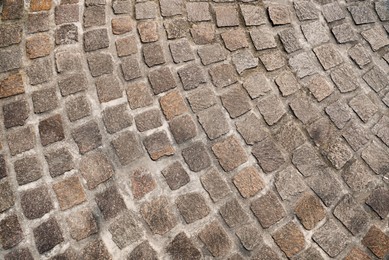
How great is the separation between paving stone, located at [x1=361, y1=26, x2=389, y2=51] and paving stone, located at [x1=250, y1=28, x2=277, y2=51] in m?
0.90

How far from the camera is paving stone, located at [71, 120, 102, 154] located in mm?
2984

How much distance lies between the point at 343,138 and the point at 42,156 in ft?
7.96

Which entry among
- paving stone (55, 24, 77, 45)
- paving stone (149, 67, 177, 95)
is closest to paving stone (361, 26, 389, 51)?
paving stone (149, 67, 177, 95)

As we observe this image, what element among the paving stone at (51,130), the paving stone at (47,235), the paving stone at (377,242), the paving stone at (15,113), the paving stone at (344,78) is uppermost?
the paving stone at (344,78)

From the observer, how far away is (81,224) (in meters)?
2.79

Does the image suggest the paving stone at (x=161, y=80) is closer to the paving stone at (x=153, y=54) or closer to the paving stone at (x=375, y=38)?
the paving stone at (x=153, y=54)

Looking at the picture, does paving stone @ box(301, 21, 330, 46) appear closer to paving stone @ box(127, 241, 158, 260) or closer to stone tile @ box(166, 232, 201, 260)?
stone tile @ box(166, 232, 201, 260)

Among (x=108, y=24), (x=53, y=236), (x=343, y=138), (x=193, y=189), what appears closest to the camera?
(x=53, y=236)

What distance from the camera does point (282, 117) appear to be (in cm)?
323

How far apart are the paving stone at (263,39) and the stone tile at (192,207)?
1457mm

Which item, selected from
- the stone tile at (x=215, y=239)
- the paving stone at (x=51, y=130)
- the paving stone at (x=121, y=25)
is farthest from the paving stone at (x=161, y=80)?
the stone tile at (x=215, y=239)

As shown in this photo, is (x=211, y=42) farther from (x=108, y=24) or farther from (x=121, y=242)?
(x=121, y=242)

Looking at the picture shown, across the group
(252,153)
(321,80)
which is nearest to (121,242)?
(252,153)

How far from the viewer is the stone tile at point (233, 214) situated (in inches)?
114
